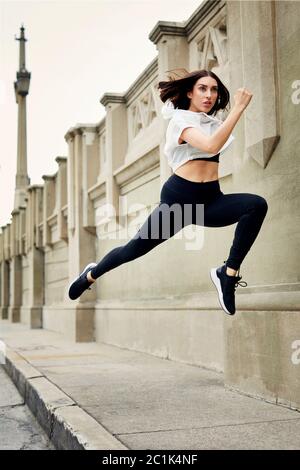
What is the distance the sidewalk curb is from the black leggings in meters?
1.11

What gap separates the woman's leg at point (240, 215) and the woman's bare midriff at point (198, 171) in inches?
5.2

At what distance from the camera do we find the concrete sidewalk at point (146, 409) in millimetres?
3275

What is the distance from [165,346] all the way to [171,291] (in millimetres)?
709

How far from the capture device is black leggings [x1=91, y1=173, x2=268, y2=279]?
3.21m

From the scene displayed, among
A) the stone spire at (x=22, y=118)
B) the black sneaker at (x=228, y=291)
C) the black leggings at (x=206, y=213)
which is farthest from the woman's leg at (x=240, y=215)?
the stone spire at (x=22, y=118)

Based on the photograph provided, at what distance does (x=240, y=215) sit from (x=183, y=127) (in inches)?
21.9

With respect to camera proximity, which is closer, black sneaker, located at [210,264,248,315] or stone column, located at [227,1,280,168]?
black sneaker, located at [210,264,248,315]

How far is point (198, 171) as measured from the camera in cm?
336

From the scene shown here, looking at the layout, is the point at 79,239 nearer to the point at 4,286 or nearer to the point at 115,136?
the point at 115,136

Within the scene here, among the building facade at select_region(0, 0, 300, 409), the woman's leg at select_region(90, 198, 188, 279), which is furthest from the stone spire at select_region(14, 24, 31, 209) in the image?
the woman's leg at select_region(90, 198, 188, 279)

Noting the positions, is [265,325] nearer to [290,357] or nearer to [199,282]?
[290,357]

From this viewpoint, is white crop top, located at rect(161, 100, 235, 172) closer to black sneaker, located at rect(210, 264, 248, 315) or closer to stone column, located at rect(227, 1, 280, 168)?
black sneaker, located at rect(210, 264, 248, 315)

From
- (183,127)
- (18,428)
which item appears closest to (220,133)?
(183,127)

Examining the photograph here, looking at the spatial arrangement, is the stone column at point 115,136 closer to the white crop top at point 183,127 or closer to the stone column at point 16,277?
the white crop top at point 183,127
